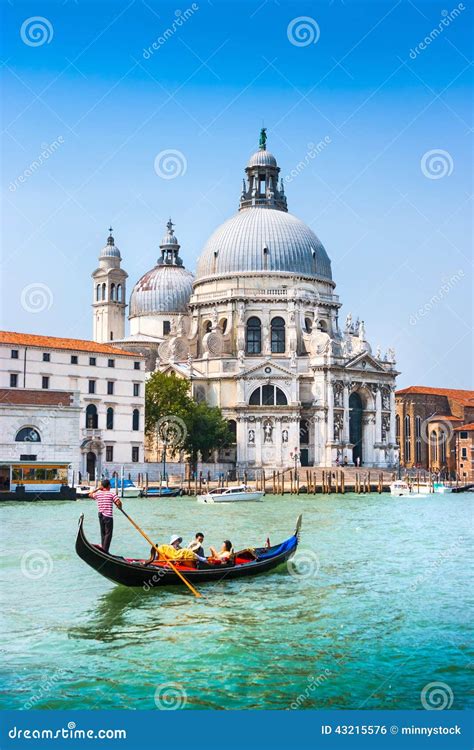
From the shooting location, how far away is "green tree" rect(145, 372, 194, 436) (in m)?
51.4

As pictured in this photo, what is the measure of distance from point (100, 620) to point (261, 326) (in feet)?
157

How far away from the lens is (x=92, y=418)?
46.2 metres

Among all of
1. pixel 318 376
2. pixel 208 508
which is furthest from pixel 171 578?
pixel 318 376

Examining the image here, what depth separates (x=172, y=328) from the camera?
66.2 metres

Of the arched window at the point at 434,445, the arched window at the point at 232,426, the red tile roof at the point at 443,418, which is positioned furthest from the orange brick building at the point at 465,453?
the arched window at the point at 232,426

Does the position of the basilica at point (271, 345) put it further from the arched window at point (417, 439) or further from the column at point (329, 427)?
the arched window at point (417, 439)

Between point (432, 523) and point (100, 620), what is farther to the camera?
point (432, 523)

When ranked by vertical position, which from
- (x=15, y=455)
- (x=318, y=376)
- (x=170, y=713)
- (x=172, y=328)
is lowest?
(x=170, y=713)

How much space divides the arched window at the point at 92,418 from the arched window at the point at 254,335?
1691cm

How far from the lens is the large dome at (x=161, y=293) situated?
70188mm

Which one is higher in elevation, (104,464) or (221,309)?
(221,309)

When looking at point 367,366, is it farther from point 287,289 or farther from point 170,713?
point 170,713

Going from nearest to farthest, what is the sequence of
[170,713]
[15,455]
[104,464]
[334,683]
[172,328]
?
1. [170,713]
2. [334,683]
3. [15,455]
4. [104,464]
5. [172,328]

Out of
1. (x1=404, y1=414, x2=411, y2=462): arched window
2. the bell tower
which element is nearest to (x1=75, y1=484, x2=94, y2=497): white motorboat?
the bell tower
